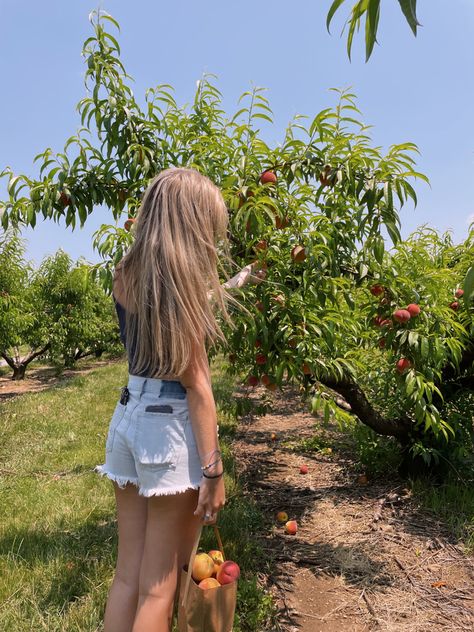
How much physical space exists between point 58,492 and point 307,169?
2.92m

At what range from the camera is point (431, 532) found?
3.19 m

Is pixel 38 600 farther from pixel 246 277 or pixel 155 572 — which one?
pixel 246 277

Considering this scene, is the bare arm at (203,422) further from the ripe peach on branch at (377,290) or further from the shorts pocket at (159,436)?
the ripe peach on branch at (377,290)

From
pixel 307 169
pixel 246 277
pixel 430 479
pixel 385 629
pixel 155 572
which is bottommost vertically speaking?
pixel 385 629

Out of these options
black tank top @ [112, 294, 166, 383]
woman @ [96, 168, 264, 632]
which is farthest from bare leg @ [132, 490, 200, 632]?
black tank top @ [112, 294, 166, 383]

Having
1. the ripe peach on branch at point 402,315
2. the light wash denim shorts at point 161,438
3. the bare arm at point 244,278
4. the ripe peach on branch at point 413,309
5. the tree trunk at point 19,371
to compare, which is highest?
the bare arm at point 244,278

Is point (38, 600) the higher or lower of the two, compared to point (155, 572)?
lower

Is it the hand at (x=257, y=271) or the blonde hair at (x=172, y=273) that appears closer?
the blonde hair at (x=172, y=273)

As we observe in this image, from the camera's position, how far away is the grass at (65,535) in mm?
2236

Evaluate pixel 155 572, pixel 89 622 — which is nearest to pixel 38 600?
pixel 89 622

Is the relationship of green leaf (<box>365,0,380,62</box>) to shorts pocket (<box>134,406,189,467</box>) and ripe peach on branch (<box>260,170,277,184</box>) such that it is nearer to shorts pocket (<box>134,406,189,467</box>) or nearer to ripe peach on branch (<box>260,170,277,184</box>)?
shorts pocket (<box>134,406,189,467</box>)

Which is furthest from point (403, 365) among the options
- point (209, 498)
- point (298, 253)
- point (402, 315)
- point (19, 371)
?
point (19, 371)

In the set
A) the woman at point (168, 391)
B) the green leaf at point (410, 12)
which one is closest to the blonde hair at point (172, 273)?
the woman at point (168, 391)

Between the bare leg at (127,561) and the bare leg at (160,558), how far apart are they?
0.30 ft
